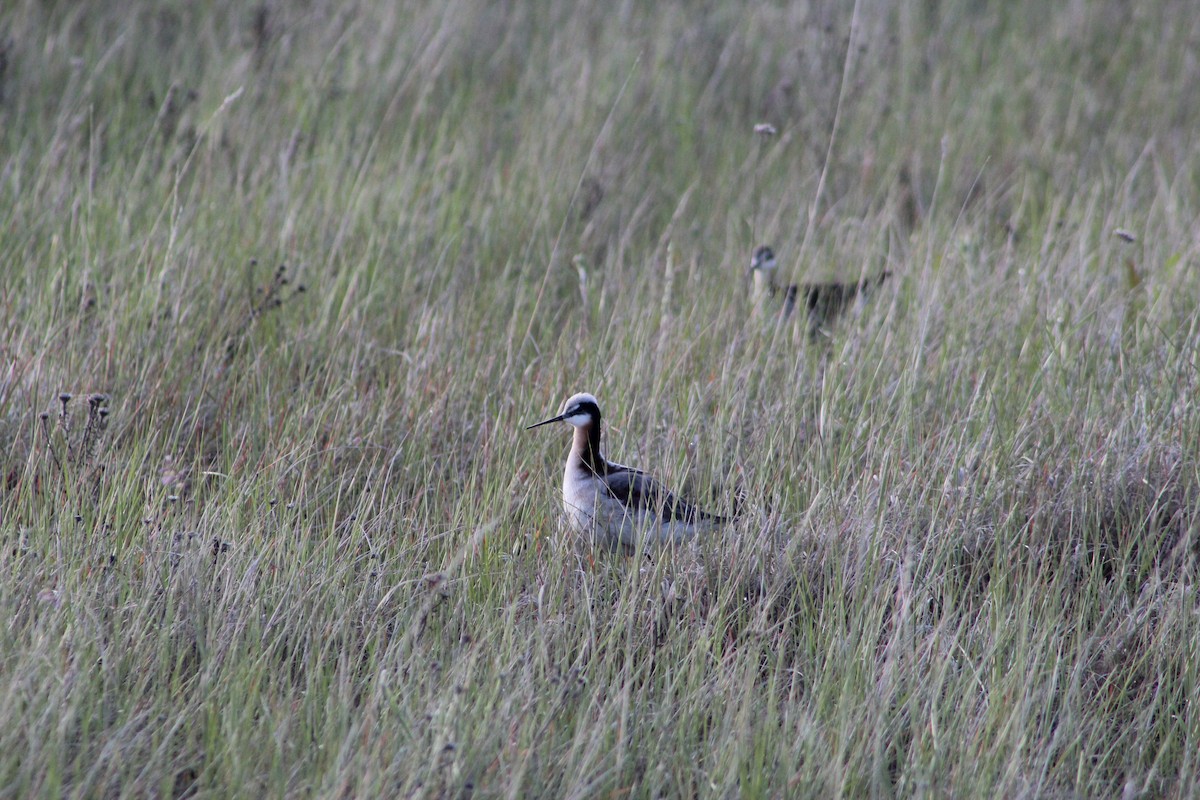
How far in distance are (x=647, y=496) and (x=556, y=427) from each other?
1.86 ft

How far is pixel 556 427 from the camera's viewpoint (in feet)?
12.6

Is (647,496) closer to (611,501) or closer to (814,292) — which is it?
(611,501)

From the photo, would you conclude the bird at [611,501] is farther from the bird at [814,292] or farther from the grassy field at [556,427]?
the bird at [814,292]

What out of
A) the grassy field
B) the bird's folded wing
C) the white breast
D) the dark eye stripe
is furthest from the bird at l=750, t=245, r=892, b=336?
the white breast

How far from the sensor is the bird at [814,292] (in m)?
4.52

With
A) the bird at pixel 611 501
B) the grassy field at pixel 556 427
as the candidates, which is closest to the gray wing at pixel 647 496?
the bird at pixel 611 501

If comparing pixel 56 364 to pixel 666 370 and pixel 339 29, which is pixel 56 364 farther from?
pixel 339 29

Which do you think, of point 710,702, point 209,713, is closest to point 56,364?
point 209,713

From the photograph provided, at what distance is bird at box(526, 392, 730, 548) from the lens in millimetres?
3277

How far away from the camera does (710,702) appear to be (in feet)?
8.77

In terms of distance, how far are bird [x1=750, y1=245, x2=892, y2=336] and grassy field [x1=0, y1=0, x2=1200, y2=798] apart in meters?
0.11

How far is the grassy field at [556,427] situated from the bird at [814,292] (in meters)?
0.11

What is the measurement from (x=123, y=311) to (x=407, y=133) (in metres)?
1.96

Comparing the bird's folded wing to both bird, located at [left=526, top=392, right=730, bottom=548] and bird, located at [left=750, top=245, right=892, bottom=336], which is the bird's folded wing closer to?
bird, located at [left=526, top=392, right=730, bottom=548]
